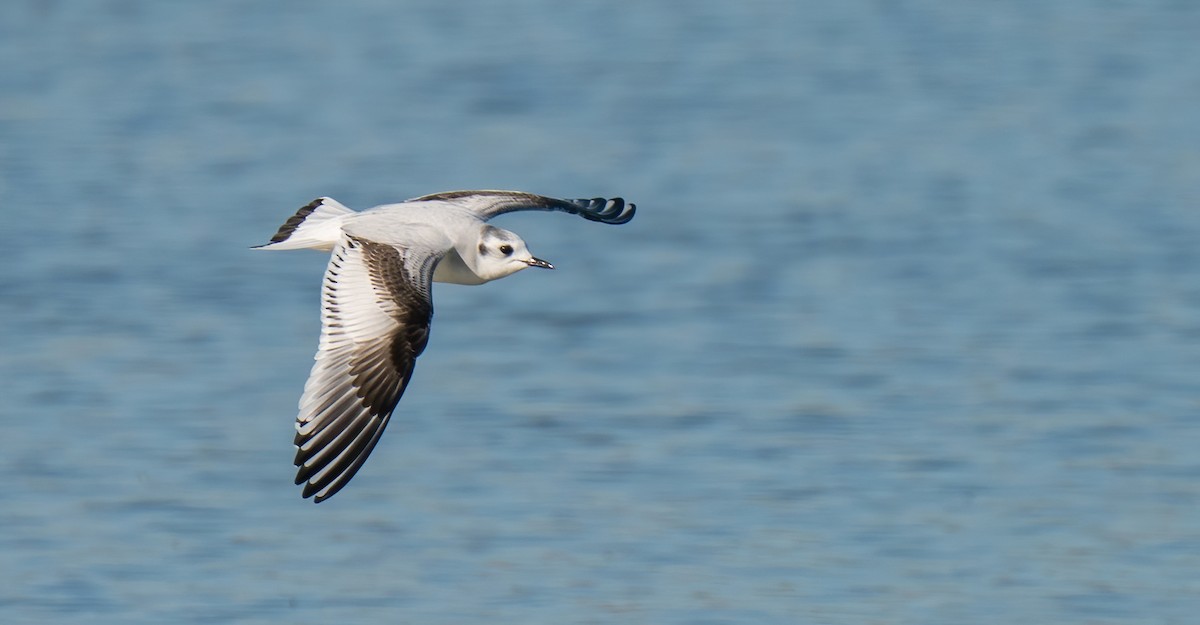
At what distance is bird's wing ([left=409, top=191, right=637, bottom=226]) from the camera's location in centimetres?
1052

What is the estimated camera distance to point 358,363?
867 centimetres

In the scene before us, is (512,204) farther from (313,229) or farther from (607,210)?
(313,229)

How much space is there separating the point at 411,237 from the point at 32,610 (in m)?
2.32

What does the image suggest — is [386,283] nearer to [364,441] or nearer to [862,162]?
[364,441]

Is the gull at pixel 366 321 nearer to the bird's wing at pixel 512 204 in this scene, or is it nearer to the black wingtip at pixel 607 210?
the bird's wing at pixel 512 204

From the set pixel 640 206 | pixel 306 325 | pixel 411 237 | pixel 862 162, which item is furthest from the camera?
pixel 862 162

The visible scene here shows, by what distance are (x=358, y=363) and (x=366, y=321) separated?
0.55 ft

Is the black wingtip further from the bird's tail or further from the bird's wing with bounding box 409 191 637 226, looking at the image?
→ the bird's tail

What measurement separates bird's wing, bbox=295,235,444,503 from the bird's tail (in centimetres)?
61

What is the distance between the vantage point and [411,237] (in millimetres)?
9320

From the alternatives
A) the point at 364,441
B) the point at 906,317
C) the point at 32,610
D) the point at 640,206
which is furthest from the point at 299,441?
the point at 640,206

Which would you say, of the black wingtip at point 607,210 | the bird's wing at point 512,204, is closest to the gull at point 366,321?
the bird's wing at point 512,204

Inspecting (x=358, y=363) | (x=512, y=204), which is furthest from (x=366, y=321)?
(x=512, y=204)

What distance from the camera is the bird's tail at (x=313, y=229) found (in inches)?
375
